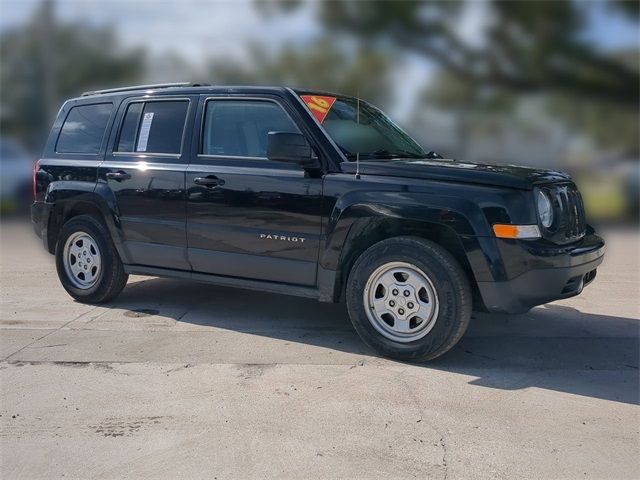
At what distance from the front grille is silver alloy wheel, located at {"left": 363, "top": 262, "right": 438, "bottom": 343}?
0.96 metres

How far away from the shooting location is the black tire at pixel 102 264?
20.4ft

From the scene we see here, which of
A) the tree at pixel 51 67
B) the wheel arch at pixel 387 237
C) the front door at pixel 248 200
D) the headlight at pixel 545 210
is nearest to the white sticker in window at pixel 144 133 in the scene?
the front door at pixel 248 200

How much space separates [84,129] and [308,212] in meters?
2.85

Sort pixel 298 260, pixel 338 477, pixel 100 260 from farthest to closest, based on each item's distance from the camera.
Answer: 1. pixel 100 260
2. pixel 298 260
3. pixel 338 477

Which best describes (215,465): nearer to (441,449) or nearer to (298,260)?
(441,449)

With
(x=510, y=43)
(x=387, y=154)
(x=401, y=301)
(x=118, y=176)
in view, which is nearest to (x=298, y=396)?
(x=401, y=301)

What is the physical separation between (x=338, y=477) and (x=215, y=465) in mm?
635

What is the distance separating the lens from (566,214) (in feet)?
15.8

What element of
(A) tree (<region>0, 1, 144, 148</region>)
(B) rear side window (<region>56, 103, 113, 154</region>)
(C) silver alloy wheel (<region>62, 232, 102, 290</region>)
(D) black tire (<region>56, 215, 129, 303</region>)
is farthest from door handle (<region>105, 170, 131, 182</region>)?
(A) tree (<region>0, 1, 144, 148</region>)

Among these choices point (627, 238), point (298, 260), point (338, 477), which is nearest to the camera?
point (338, 477)

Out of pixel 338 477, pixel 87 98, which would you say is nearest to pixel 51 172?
pixel 87 98

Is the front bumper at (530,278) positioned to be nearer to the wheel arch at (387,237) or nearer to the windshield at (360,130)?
the wheel arch at (387,237)

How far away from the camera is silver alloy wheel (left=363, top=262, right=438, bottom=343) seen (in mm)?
4668

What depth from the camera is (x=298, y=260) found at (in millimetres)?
5098
